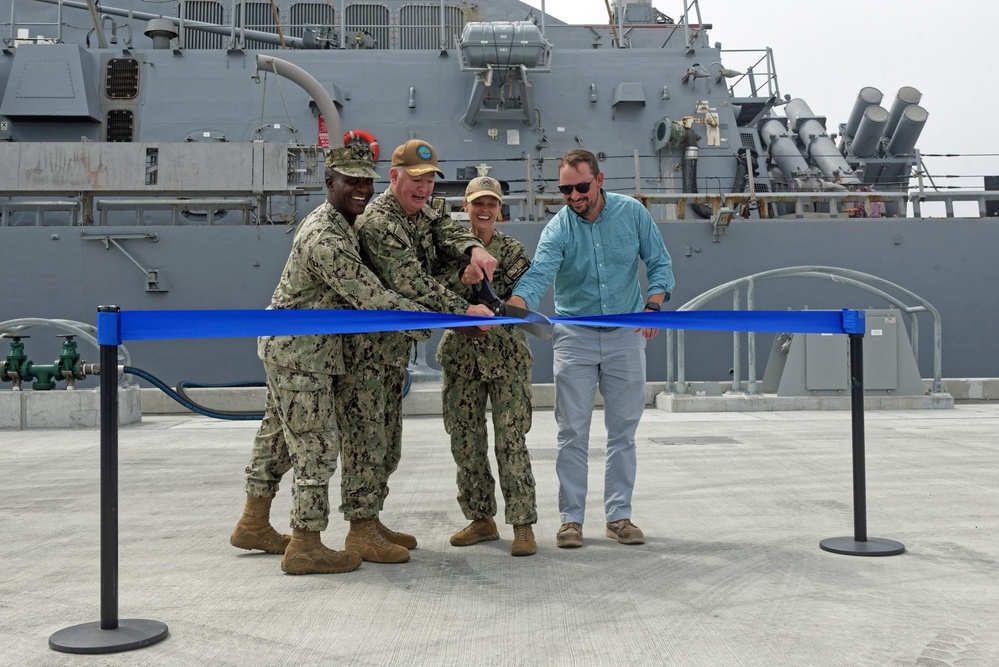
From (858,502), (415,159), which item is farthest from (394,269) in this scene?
(858,502)

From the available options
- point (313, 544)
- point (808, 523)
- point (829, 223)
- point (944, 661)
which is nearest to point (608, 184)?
point (829, 223)

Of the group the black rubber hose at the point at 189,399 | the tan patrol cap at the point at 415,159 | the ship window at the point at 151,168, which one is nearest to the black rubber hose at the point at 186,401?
the black rubber hose at the point at 189,399

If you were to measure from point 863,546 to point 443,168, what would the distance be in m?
10.6

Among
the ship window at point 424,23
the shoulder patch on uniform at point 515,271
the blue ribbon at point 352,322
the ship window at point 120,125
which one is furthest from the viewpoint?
the ship window at point 424,23

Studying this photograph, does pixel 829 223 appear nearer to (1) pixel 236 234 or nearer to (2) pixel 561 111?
(2) pixel 561 111

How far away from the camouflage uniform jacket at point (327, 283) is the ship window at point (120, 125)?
11732mm

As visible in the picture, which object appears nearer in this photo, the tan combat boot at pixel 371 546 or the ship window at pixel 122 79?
the tan combat boot at pixel 371 546

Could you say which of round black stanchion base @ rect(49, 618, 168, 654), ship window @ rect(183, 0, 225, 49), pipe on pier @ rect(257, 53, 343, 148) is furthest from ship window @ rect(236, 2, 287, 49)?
round black stanchion base @ rect(49, 618, 168, 654)

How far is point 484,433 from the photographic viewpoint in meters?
3.93

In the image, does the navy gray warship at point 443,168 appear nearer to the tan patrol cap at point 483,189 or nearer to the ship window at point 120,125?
the ship window at point 120,125

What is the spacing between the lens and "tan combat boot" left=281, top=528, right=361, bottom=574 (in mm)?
3371

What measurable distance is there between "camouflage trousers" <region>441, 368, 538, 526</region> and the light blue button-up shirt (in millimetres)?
407

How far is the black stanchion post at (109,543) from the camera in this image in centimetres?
259

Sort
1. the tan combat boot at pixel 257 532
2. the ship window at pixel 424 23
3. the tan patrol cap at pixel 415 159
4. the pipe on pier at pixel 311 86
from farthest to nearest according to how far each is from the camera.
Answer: the ship window at pixel 424 23
the pipe on pier at pixel 311 86
the tan combat boot at pixel 257 532
the tan patrol cap at pixel 415 159
